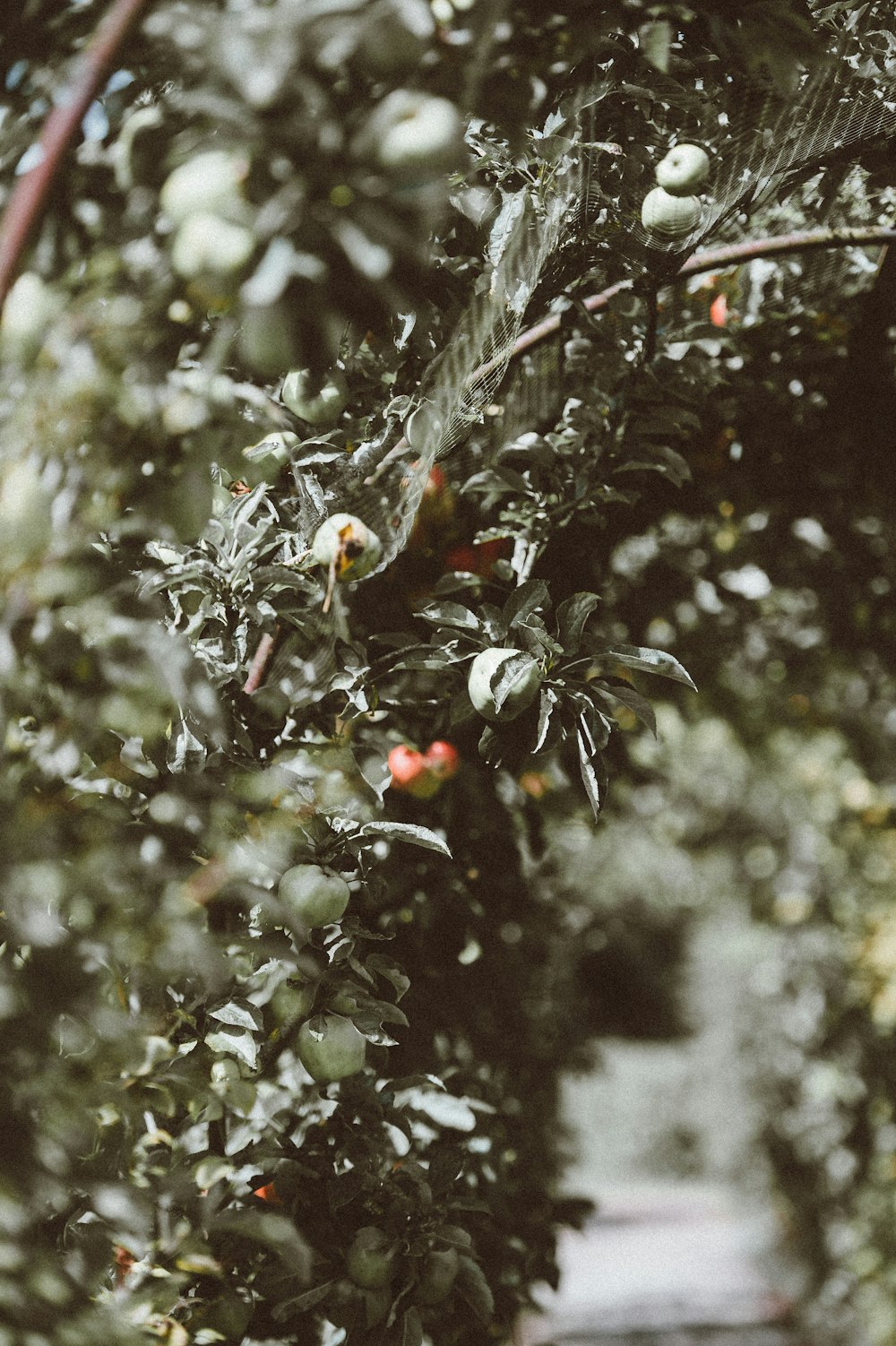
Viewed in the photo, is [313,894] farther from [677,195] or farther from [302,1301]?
[677,195]

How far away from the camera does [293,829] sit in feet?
3.38

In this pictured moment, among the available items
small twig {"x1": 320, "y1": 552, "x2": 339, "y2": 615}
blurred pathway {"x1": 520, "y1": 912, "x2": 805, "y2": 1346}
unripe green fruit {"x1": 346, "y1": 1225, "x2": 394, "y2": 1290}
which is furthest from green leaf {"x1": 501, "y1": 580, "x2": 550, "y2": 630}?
blurred pathway {"x1": 520, "y1": 912, "x2": 805, "y2": 1346}

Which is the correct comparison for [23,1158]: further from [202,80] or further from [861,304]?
[861,304]

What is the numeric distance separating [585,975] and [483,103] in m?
Answer: 11.2

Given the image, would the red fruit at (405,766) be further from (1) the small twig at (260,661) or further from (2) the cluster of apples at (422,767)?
(1) the small twig at (260,661)

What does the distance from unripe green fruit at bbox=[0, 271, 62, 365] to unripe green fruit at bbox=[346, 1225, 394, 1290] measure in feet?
3.13

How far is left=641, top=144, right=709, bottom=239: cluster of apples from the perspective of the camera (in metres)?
1.12

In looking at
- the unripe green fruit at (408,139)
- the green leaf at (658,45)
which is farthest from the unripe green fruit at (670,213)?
the unripe green fruit at (408,139)

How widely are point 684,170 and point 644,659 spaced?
548 millimetres

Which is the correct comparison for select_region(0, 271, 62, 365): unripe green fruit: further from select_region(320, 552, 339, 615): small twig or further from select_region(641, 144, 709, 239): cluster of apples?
select_region(641, 144, 709, 239): cluster of apples

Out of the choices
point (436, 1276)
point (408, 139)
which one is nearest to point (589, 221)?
point (408, 139)

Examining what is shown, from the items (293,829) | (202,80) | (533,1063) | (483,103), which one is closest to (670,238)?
(483,103)

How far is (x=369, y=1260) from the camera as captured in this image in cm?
109

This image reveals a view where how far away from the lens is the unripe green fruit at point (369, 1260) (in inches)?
43.0
